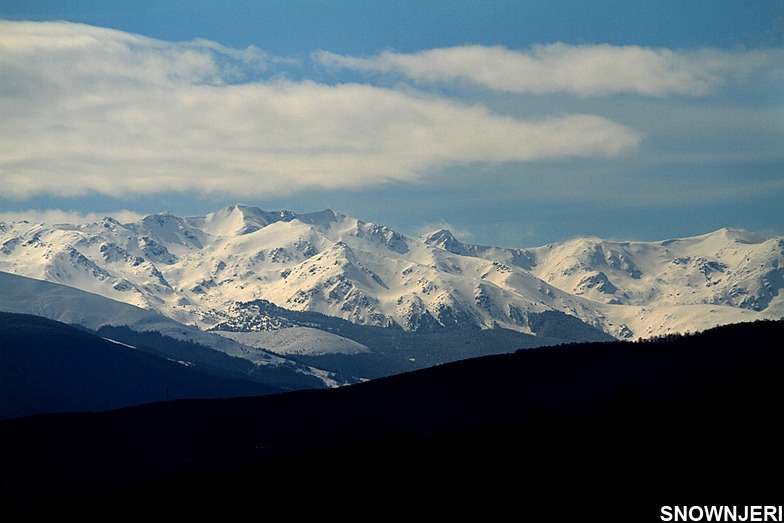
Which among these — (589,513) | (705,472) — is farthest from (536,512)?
(705,472)

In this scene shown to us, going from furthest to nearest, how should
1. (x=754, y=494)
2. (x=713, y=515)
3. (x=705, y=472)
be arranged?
(x=705, y=472), (x=754, y=494), (x=713, y=515)

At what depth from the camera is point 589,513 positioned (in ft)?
632

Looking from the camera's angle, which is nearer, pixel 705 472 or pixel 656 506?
pixel 656 506

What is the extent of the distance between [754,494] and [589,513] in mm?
24633

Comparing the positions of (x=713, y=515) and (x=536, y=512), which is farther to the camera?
(x=536, y=512)

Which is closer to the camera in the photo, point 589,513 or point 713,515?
point 713,515

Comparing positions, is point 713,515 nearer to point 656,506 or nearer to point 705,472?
point 656,506

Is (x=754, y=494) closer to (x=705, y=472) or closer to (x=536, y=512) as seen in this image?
(x=705, y=472)

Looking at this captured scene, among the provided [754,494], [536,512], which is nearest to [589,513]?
[536,512]

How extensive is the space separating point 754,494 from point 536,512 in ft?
113

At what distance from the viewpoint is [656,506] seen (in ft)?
614

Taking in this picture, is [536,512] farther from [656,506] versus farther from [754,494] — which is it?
[754,494]

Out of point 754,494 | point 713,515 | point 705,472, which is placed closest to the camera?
point 713,515

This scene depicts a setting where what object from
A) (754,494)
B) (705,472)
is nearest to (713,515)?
(754,494)
